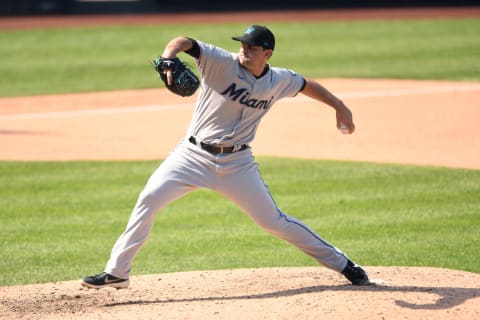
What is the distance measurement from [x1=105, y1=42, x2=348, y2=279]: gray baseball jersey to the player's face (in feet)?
0.17

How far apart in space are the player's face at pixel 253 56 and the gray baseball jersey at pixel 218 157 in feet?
0.17

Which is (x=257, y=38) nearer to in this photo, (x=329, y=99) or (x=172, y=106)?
(x=329, y=99)

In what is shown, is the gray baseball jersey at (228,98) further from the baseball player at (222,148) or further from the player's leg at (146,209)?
the player's leg at (146,209)

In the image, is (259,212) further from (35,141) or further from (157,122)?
(157,122)

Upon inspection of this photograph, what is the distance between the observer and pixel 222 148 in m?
5.88

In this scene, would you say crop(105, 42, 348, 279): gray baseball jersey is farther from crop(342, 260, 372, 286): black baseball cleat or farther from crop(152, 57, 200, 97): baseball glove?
crop(342, 260, 372, 286): black baseball cleat

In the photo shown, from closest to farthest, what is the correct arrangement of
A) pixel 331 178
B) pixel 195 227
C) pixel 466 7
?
1. pixel 195 227
2. pixel 331 178
3. pixel 466 7

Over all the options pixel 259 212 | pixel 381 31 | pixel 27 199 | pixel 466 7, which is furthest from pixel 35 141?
pixel 466 7

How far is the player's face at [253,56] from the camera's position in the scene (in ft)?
19.0

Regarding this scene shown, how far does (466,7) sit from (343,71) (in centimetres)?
1134

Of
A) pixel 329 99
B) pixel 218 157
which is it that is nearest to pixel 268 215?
pixel 218 157

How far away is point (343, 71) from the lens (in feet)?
62.1

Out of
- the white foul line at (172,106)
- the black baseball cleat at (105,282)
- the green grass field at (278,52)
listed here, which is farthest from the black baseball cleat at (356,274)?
the green grass field at (278,52)

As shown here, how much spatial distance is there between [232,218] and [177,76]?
144 inches
